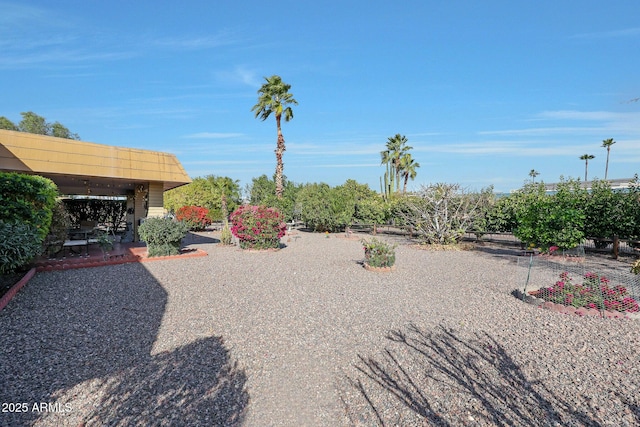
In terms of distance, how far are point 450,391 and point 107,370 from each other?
3.66 metres

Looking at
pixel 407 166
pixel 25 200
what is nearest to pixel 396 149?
pixel 407 166

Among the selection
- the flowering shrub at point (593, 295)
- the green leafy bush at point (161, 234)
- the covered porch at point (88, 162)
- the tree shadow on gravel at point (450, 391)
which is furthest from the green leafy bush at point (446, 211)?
the tree shadow on gravel at point (450, 391)

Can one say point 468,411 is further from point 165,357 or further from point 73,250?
point 73,250

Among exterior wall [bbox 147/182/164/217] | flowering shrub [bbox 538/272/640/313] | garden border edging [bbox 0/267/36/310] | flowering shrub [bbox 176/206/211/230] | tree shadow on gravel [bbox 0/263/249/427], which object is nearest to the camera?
tree shadow on gravel [bbox 0/263/249/427]

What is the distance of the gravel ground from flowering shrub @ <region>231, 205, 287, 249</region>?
572cm

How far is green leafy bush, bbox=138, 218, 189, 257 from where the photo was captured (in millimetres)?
9977

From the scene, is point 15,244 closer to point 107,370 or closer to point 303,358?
point 107,370

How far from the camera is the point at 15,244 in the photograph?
574 cm

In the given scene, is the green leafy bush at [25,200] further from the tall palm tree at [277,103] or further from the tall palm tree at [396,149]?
the tall palm tree at [396,149]

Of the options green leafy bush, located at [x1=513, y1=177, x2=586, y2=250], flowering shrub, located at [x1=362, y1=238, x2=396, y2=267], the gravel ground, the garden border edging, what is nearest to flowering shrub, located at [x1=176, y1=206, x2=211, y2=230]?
the garden border edging

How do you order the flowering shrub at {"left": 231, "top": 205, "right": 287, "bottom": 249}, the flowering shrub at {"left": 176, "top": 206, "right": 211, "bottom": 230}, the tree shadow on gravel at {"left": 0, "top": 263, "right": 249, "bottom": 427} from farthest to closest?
the flowering shrub at {"left": 176, "top": 206, "right": 211, "bottom": 230} → the flowering shrub at {"left": 231, "top": 205, "right": 287, "bottom": 249} → the tree shadow on gravel at {"left": 0, "top": 263, "right": 249, "bottom": 427}

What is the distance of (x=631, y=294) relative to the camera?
6.04 m

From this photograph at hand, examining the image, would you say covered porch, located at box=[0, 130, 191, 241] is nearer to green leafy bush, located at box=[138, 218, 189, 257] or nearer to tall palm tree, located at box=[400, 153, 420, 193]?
green leafy bush, located at box=[138, 218, 189, 257]

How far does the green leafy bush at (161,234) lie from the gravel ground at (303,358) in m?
3.00
